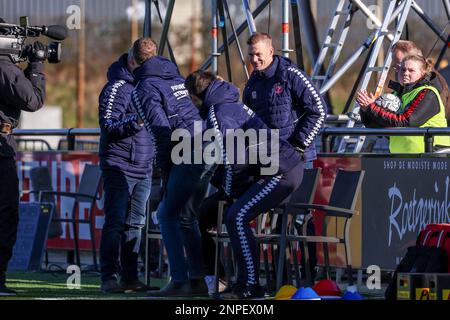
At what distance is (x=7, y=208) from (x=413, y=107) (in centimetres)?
361

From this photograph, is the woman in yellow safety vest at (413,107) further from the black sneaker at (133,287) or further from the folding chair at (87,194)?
the folding chair at (87,194)

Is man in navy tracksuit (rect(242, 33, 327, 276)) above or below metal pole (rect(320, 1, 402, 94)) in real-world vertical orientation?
below

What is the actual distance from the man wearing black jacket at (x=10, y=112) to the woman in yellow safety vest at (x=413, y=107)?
2.96 m

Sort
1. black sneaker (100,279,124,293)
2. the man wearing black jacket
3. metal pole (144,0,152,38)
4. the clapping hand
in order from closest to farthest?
the man wearing black jacket → black sneaker (100,279,124,293) → the clapping hand → metal pole (144,0,152,38)

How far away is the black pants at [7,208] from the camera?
36.2ft

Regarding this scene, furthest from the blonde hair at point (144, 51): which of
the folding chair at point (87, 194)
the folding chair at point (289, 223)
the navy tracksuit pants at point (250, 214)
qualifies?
the folding chair at point (87, 194)

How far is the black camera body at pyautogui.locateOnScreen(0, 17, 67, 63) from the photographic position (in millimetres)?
11023

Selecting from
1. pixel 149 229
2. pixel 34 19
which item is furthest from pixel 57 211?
pixel 34 19

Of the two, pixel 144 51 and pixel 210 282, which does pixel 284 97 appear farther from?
pixel 210 282

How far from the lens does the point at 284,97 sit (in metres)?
11.4

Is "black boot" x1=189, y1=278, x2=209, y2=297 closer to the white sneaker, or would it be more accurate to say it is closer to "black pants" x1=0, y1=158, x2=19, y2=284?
the white sneaker

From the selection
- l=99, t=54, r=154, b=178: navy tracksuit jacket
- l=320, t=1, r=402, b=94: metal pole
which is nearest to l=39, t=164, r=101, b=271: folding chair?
l=99, t=54, r=154, b=178: navy tracksuit jacket

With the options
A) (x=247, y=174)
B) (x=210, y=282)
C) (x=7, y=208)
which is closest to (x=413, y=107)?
(x=247, y=174)

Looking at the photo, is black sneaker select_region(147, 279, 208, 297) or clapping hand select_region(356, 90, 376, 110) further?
clapping hand select_region(356, 90, 376, 110)
